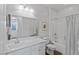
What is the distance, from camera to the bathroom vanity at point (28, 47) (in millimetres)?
1243

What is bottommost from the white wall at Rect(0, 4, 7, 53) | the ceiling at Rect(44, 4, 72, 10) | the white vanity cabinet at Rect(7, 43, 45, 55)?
the white vanity cabinet at Rect(7, 43, 45, 55)

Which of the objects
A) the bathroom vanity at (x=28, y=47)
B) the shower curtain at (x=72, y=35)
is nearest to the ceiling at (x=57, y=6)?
the shower curtain at (x=72, y=35)

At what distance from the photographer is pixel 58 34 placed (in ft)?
4.38

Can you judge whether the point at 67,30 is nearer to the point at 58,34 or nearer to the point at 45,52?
the point at 58,34

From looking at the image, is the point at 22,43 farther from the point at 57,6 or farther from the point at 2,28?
the point at 57,6

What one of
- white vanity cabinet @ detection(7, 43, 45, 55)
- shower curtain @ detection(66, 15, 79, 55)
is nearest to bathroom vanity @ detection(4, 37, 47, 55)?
white vanity cabinet @ detection(7, 43, 45, 55)

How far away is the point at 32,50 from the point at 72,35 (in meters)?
0.52

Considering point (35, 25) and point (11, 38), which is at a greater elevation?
point (35, 25)

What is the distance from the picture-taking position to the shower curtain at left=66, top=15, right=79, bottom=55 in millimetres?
1288

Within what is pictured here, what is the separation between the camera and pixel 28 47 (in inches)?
51.0

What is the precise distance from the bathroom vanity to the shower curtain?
0.97 feet

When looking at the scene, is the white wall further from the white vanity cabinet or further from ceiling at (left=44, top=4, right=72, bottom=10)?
ceiling at (left=44, top=4, right=72, bottom=10)
